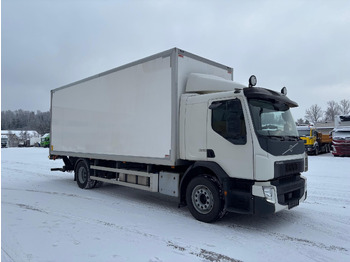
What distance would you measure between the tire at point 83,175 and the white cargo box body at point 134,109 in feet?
1.43

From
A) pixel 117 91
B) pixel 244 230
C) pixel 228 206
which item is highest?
pixel 117 91

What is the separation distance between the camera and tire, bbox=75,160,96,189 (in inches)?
364

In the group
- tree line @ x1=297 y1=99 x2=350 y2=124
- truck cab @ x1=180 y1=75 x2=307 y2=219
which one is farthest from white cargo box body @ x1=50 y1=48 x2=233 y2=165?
tree line @ x1=297 y1=99 x2=350 y2=124

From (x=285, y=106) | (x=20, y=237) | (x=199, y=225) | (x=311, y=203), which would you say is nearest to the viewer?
(x=20, y=237)

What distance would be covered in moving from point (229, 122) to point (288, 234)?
2.34 meters

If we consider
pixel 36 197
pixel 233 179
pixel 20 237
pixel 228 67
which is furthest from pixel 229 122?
pixel 36 197

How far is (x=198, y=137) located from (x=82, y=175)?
5.53 m

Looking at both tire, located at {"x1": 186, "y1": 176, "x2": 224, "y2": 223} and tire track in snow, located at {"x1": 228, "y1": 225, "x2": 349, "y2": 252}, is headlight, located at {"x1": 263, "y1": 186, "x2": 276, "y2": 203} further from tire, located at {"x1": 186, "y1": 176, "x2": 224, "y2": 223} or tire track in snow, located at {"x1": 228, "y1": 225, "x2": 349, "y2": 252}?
tire, located at {"x1": 186, "y1": 176, "x2": 224, "y2": 223}

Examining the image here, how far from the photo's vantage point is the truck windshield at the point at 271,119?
5125mm

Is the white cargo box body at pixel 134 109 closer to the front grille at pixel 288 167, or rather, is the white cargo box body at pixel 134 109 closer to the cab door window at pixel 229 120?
the cab door window at pixel 229 120

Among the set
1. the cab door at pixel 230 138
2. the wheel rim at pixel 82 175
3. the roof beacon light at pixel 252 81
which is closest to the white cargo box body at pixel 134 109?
the wheel rim at pixel 82 175

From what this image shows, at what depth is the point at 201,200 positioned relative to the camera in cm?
571

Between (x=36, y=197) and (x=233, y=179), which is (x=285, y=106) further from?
(x=36, y=197)

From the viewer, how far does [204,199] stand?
18.5ft
